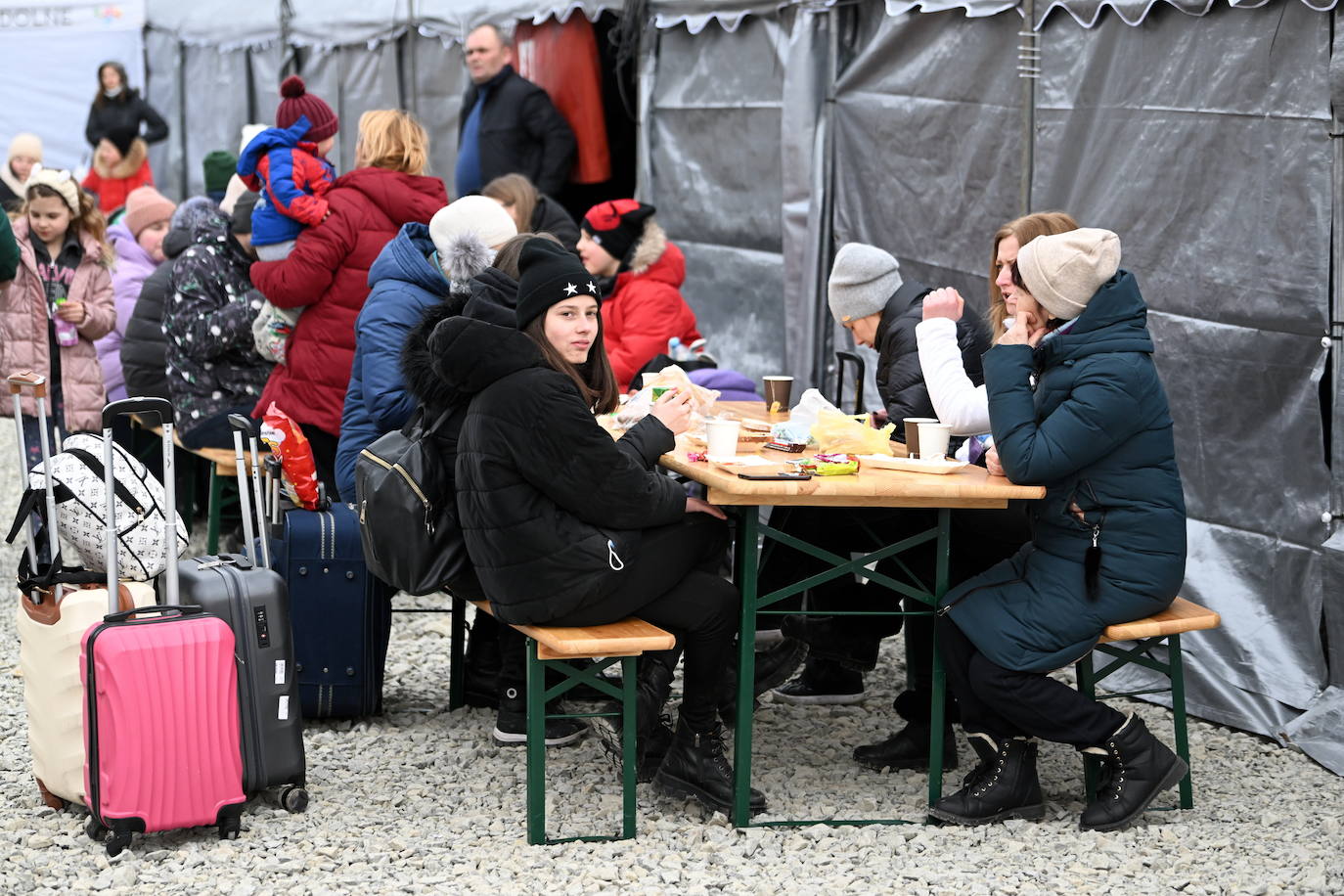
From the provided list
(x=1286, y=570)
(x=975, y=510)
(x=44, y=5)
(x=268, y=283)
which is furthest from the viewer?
(x=44, y=5)

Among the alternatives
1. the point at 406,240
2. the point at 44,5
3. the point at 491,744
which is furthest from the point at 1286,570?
the point at 44,5

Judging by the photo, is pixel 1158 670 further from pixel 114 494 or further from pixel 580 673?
pixel 114 494

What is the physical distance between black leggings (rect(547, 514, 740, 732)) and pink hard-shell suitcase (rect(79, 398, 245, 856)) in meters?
0.80

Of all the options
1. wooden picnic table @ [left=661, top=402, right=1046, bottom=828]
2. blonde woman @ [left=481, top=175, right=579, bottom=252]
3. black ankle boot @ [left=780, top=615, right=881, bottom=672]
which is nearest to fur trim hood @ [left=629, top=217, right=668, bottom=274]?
blonde woman @ [left=481, top=175, right=579, bottom=252]

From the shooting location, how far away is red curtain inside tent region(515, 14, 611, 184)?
28.9 ft

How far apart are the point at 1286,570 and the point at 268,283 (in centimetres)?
341

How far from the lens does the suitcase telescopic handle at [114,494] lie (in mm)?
3754

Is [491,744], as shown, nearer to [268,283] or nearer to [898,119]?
[268,283]

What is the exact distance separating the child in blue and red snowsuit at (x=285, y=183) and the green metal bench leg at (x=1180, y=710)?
10.3ft

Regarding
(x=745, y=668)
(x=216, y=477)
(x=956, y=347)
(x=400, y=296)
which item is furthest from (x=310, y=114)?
(x=745, y=668)

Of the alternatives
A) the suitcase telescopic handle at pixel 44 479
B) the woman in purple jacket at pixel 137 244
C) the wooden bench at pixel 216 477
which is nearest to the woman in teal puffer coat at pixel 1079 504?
the suitcase telescopic handle at pixel 44 479

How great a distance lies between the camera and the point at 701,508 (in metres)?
4.04

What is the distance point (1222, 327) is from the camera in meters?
4.98

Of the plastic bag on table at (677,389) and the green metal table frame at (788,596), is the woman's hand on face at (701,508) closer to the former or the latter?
the green metal table frame at (788,596)
